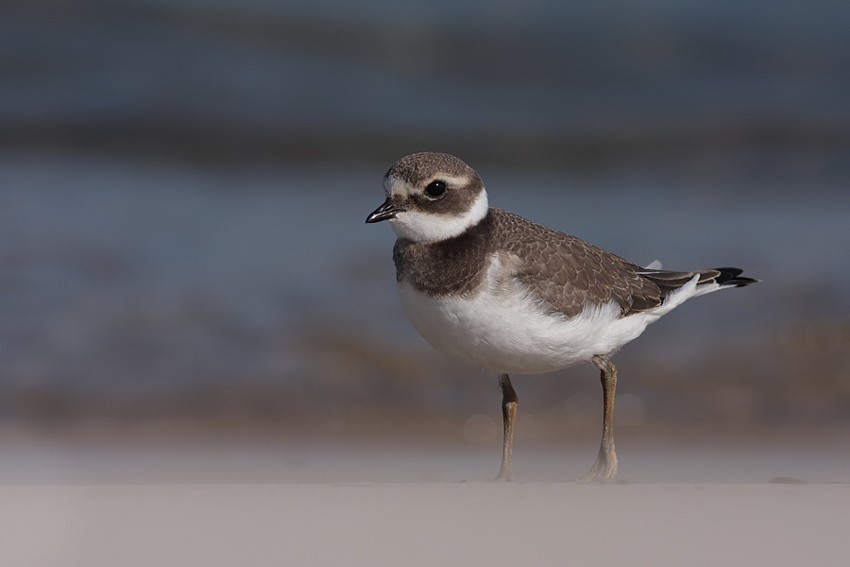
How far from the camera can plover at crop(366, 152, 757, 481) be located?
5.86 metres

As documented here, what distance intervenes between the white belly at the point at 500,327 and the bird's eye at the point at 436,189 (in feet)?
1.40

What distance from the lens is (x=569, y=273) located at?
6309mm

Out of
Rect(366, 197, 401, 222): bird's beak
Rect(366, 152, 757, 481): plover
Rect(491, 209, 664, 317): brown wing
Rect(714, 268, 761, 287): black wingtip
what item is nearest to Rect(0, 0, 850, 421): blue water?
Rect(714, 268, 761, 287): black wingtip

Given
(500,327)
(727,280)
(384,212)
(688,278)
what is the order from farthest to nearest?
(727,280) → (688,278) → (384,212) → (500,327)

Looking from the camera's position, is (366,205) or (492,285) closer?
(492,285)

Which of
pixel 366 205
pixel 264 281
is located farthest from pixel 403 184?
pixel 366 205

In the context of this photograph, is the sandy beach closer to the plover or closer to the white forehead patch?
the plover

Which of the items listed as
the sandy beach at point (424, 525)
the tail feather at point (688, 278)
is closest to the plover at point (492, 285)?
the tail feather at point (688, 278)

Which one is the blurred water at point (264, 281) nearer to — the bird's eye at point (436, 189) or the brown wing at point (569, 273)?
the brown wing at point (569, 273)

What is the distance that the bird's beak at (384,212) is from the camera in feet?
19.3

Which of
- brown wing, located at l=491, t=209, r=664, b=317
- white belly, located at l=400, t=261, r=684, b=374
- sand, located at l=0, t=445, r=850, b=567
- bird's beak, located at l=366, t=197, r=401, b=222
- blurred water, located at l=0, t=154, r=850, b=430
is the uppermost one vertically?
blurred water, located at l=0, t=154, r=850, b=430

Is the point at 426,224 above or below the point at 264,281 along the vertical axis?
below

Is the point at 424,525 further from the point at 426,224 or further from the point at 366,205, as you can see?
the point at 366,205

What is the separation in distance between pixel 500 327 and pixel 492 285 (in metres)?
0.19
